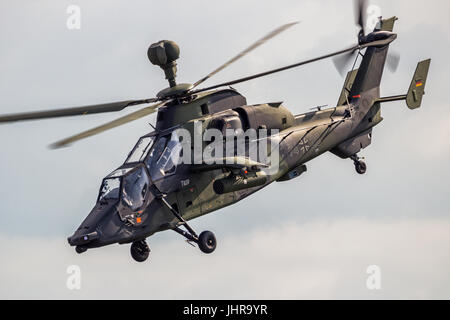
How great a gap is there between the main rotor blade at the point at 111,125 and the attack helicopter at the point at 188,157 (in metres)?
0.04

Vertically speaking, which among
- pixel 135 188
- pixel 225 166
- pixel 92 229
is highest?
pixel 225 166

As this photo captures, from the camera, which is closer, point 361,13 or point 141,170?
point 141,170

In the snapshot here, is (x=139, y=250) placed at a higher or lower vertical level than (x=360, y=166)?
lower

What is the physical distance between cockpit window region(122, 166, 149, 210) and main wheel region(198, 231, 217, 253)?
2.41 meters

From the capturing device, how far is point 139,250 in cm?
2670

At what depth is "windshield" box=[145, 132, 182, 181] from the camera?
26.1 meters

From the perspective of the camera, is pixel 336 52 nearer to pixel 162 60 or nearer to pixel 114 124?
pixel 162 60

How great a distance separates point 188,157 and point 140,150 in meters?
1.62

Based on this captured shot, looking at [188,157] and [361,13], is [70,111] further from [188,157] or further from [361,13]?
[361,13]

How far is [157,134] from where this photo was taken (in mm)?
27016

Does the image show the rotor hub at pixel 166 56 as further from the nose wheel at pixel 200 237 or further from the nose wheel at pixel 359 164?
the nose wheel at pixel 359 164

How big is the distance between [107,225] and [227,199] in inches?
199

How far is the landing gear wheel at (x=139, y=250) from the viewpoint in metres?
26.7

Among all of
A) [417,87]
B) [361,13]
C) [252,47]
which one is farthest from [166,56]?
[417,87]
